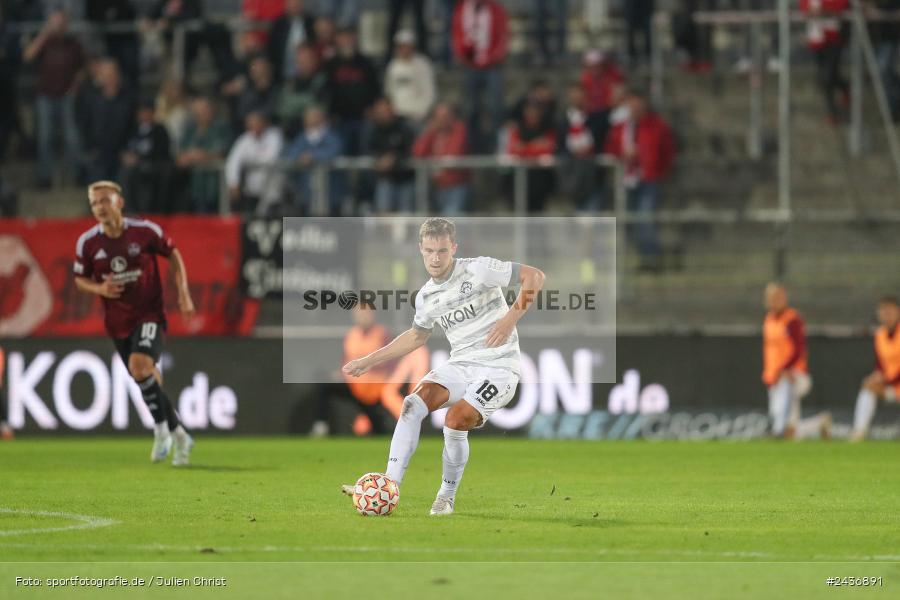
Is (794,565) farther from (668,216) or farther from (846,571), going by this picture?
(668,216)

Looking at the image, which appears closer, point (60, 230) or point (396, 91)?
point (60, 230)

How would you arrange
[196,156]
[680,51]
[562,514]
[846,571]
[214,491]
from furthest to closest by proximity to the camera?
[680,51], [196,156], [214,491], [562,514], [846,571]

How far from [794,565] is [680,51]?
61.0ft

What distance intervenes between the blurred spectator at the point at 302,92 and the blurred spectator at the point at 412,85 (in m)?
1.04

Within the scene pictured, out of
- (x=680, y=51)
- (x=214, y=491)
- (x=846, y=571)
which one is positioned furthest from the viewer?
(x=680, y=51)

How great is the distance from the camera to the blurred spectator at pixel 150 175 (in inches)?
884

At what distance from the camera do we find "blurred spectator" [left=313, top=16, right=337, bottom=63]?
24.2 metres

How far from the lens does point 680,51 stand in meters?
26.6

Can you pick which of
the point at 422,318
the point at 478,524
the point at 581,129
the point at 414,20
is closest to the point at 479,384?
the point at 422,318

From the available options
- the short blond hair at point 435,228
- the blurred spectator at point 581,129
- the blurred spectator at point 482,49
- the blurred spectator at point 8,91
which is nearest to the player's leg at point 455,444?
the short blond hair at point 435,228

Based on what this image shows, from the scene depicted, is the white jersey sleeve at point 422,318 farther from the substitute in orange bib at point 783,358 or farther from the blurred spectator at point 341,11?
the blurred spectator at point 341,11

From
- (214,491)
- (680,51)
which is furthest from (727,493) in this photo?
(680,51)

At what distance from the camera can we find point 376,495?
35.8 feet

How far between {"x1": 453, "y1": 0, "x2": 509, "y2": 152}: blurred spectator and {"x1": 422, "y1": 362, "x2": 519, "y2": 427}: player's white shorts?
12.7 metres
